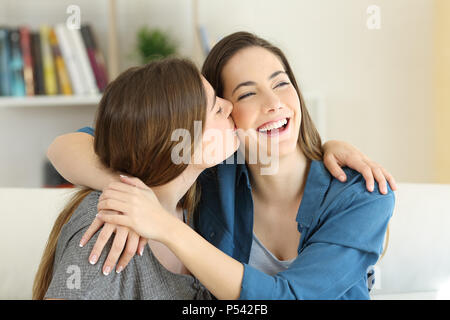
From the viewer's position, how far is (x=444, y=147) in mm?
2652

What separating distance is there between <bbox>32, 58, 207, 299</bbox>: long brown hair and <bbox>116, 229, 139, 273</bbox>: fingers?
0.61 ft

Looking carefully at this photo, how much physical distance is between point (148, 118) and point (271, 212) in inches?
18.8

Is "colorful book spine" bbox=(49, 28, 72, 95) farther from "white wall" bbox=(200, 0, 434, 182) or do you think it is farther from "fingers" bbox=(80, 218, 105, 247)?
"fingers" bbox=(80, 218, 105, 247)

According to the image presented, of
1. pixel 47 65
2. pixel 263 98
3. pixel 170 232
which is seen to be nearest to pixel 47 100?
pixel 47 65

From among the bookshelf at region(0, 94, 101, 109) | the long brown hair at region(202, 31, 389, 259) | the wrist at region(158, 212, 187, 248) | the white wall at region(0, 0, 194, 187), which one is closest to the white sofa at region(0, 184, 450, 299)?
the long brown hair at region(202, 31, 389, 259)

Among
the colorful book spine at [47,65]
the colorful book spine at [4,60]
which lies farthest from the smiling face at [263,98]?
the colorful book spine at [4,60]

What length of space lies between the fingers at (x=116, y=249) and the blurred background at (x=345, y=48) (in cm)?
183

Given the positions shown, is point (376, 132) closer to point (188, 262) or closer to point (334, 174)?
point (334, 174)

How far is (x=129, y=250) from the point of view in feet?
3.24

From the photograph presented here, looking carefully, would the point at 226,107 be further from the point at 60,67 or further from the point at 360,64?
the point at 360,64

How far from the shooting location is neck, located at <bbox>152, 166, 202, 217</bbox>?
1.19 metres
